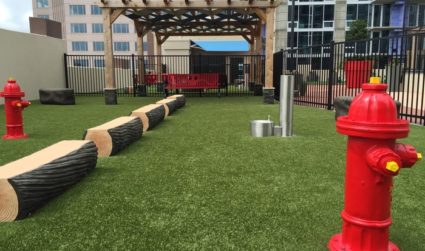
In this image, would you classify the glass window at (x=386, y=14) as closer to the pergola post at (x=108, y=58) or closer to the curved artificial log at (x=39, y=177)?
the pergola post at (x=108, y=58)

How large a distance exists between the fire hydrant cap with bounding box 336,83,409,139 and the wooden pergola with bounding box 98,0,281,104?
11.7 metres

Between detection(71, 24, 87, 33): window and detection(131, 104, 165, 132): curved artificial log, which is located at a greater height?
detection(71, 24, 87, 33): window

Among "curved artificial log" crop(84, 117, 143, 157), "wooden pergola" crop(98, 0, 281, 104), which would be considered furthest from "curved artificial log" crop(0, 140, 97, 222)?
"wooden pergola" crop(98, 0, 281, 104)

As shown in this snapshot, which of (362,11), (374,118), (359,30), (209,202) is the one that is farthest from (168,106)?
(362,11)

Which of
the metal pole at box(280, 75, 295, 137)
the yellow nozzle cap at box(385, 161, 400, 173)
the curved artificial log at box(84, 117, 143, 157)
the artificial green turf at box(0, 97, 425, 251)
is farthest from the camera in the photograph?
the metal pole at box(280, 75, 295, 137)

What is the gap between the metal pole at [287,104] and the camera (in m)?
6.77

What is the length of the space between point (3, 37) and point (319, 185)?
1374cm

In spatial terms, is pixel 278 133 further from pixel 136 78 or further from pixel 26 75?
pixel 136 78

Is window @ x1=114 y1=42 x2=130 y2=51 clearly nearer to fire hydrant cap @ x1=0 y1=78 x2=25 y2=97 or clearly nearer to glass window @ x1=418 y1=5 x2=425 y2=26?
glass window @ x1=418 y1=5 x2=425 y2=26

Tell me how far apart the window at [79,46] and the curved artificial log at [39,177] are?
78.0 metres

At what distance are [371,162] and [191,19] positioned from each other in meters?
18.5

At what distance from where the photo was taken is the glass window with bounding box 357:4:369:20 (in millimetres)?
45531

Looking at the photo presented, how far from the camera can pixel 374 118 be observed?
78.0 inches

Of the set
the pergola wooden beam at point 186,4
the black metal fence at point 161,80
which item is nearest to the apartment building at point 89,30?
the black metal fence at point 161,80
